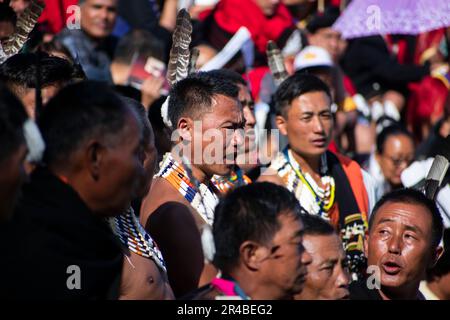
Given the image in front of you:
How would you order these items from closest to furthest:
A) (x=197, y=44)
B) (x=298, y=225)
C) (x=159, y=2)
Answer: (x=298, y=225) → (x=197, y=44) → (x=159, y=2)

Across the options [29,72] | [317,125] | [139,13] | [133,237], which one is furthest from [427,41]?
[133,237]

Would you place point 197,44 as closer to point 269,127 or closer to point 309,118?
point 269,127

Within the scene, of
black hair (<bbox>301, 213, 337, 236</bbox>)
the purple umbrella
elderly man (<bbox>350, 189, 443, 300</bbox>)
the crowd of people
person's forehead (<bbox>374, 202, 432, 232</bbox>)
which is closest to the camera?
the crowd of people

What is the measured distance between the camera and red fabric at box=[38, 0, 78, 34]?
21.0 ft

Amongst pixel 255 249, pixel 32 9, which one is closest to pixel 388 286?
pixel 255 249

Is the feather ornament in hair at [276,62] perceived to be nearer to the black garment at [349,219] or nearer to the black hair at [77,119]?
the black garment at [349,219]

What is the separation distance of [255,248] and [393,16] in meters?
4.74

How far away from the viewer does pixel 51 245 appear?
127 inches

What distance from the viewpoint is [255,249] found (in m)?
3.58

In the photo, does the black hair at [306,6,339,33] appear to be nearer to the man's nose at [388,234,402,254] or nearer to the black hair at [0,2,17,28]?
the black hair at [0,2,17,28]

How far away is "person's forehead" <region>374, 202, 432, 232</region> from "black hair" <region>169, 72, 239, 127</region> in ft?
3.24

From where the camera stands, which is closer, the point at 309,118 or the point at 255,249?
the point at 255,249

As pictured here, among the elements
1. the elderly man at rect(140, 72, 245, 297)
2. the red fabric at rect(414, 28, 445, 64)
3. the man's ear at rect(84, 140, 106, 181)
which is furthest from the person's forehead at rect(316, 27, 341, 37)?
the man's ear at rect(84, 140, 106, 181)
